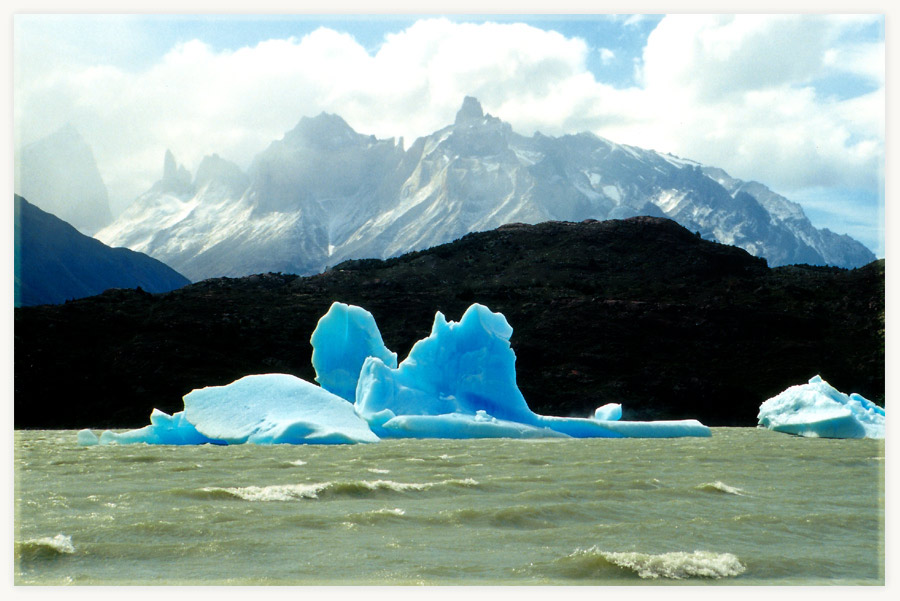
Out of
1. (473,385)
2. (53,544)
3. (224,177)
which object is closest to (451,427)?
(473,385)

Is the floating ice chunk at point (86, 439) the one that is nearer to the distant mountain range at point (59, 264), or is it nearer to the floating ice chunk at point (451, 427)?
the distant mountain range at point (59, 264)

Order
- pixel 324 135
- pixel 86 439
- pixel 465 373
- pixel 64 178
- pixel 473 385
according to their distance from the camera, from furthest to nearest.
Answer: pixel 324 135
pixel 465 373
pixel 473 385
pixel 86 439
pixel 64 178

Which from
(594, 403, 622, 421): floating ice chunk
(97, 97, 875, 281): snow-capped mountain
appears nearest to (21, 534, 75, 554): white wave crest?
(594, 403, 622, 421): floating ice chunk

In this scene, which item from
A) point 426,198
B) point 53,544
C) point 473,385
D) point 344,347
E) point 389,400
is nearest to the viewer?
point 53,544

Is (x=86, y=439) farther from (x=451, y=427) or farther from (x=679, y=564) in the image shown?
(x=679, y=564)

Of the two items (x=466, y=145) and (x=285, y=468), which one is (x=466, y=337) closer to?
(x=285, y=468)

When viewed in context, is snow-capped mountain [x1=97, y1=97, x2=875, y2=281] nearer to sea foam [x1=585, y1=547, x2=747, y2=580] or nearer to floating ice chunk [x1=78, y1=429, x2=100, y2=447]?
floating ice chunk [x1=78, y1=429, x2=100, y2=447]

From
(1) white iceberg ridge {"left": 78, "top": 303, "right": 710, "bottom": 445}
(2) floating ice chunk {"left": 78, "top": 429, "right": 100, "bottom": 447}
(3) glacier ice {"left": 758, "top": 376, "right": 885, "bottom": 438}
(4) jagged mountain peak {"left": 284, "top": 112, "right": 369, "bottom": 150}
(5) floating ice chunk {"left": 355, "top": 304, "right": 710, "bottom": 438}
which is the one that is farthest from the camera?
(4) jagged mountain peak {"left": 284, "top": 112, "right": 369, "bottom": 150}

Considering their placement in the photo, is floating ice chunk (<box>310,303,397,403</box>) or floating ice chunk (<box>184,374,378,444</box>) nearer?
floating ice chunk (<box>184,374,378,444</box>)
